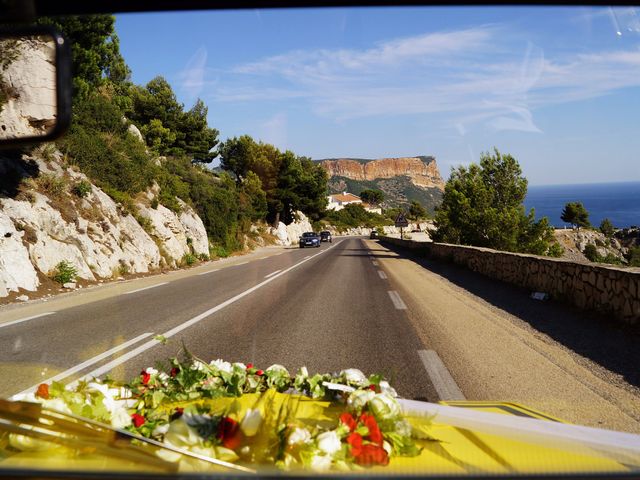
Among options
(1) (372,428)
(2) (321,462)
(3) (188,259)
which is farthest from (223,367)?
(3) (188,259)

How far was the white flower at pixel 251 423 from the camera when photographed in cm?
171

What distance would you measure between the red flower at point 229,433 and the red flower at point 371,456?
15.9 inches

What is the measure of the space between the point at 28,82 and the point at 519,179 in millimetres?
29965

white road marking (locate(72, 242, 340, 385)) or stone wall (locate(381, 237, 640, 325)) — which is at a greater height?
stone wall (locate(381, 237, 640, 325))

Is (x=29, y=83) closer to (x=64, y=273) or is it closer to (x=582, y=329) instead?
(x=582, y=329)

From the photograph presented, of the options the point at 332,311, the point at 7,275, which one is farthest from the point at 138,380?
the point at 7,275

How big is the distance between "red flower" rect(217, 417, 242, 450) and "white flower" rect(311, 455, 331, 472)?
0.86ft

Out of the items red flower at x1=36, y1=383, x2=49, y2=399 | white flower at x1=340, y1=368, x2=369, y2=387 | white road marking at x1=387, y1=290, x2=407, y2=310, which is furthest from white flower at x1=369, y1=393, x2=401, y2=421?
white road marking at x1=387, y1=290, x2=407, y2=310

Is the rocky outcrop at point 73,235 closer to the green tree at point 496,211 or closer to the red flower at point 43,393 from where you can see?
the red flower at point 43,393

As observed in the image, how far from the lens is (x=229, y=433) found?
5.62 ft

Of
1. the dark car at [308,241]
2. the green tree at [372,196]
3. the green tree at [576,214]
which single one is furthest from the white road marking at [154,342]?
the green tree at [372,196]

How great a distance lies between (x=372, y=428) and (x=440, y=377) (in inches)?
141

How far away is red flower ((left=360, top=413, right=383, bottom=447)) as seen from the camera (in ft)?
5.82

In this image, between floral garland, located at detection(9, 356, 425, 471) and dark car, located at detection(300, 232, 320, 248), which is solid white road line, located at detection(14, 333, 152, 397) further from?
dark car, located at detection(300, 232, 320, 248)
